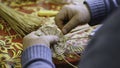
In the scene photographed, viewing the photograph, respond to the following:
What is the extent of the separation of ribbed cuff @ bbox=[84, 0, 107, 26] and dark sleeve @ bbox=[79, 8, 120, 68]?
20.0 inches

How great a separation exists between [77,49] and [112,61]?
48 centimetres

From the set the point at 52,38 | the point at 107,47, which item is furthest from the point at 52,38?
the point at 107,47

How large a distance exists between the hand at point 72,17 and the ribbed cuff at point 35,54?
0.15 metres

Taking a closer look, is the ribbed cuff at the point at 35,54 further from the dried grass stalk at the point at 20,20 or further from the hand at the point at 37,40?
the dried grass stalk at the point at 20,20

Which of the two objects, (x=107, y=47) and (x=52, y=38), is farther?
(x=52, y=38)

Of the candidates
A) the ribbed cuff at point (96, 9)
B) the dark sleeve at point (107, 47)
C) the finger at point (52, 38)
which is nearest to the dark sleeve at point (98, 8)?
the ribbed cuff at point (96, 9)

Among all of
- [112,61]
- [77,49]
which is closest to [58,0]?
[77,49]

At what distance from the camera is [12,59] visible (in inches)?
30.4

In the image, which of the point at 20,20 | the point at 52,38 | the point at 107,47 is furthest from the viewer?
the point at 20,20

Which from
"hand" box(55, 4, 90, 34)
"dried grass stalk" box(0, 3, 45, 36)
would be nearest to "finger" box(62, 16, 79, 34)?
"hand" box(55, 4, 90, 34)

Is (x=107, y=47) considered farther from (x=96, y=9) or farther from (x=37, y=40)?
(x=96, y=9)

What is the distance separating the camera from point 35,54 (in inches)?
25.9

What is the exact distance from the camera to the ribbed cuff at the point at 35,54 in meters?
0.64

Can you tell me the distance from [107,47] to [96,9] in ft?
1.74
